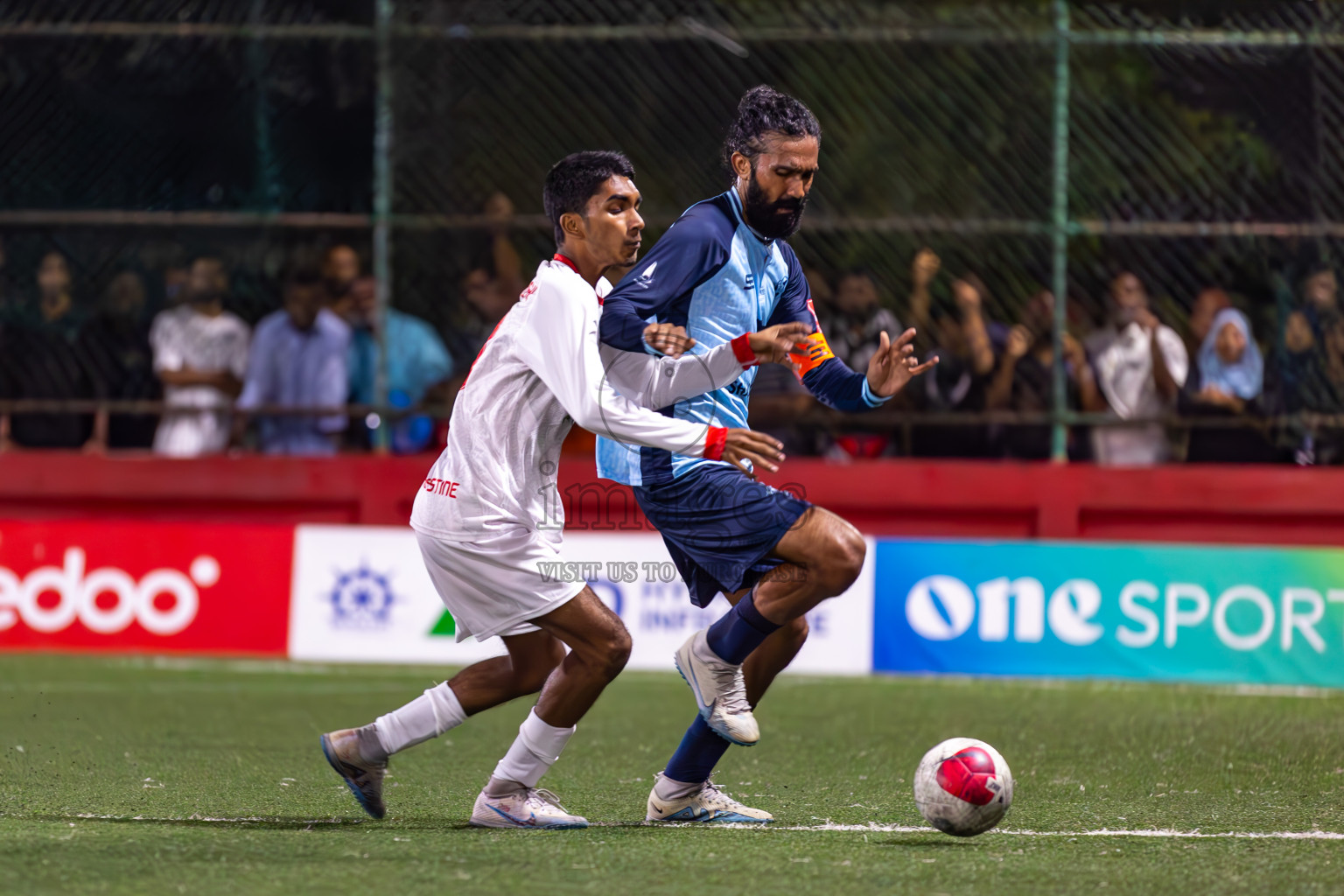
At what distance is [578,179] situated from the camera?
496 centimetres

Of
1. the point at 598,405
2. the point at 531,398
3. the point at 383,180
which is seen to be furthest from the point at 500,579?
the point at 383,180

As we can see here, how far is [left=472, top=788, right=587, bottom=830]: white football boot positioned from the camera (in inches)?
197

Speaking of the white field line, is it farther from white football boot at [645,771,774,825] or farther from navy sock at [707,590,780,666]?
navy sock at [707,590,780,666]

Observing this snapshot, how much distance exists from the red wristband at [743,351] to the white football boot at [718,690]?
2.70 ft

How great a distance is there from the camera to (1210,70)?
11.3m

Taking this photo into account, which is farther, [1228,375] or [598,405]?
[1228,375]

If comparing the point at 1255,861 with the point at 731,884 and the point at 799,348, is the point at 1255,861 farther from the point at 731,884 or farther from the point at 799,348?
the point at 799,348

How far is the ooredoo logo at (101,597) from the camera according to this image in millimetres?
11031

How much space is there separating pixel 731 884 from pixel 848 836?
0.94 meters

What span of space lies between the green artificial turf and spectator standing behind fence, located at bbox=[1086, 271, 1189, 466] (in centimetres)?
199

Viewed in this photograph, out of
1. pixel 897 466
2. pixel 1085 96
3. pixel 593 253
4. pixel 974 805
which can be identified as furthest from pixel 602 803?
pixel 1085 96

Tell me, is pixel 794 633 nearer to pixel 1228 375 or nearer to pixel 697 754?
pixel 697 754

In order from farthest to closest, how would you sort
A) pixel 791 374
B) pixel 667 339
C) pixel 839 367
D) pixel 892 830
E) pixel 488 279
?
pixel 488 279 < pixel 791 374 < pixel 839 367 < pixel 892 830 < pixel 667 339

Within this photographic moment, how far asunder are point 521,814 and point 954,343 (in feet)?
22.4
